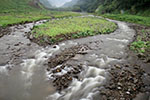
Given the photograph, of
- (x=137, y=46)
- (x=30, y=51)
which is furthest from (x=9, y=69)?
(x=137, y=46)

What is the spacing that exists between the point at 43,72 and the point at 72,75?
228 cm

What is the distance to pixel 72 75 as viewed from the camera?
8.38 meters

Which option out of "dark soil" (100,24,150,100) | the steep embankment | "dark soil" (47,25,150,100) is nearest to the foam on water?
"dark soil" (47,25,150,100)

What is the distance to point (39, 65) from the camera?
9812 millimetres

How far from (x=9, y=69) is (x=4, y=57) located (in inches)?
104

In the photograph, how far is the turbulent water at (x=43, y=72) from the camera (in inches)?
266

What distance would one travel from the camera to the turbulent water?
22.2 ft

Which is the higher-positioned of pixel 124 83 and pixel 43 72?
pixel 43 72

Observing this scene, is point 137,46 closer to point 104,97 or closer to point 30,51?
point 104,97

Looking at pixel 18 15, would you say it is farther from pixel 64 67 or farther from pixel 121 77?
pixel 121 77

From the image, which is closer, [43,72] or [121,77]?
[121,77]

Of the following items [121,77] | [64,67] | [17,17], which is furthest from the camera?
[17,17]

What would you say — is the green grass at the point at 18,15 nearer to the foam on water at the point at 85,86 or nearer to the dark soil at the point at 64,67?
the dark soil at the point at 64,67

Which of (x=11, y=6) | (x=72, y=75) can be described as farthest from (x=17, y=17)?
(x=11, y=6)
